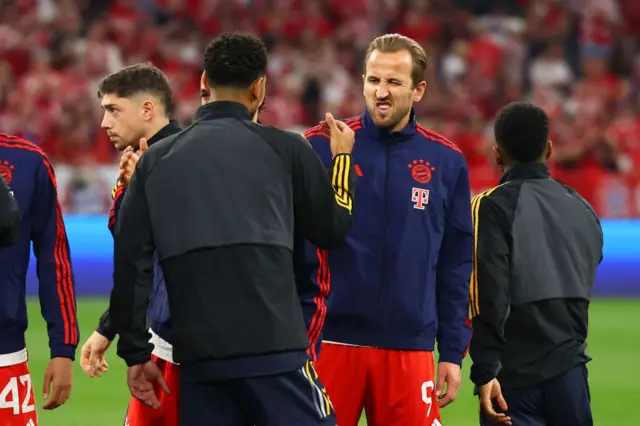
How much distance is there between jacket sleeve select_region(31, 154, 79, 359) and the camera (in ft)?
14.4

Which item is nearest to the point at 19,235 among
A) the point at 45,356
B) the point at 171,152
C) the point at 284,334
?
the point at 171,152

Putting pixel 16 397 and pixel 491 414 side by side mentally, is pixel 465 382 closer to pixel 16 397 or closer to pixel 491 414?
pixel 491 414

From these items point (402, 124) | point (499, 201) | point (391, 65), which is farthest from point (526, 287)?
point (391, 65)

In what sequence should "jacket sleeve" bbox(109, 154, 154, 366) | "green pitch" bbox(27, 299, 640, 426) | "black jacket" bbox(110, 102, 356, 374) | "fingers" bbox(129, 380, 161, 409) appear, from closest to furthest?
"black jacket" bbox(110, 102, 356, 374) → "jacket sleeve" bbox(109, 154, 154, 366) → "fingers" bbox(129, 380, 161, 409) → "green pitch" bbox(27, 299, 640, 426)

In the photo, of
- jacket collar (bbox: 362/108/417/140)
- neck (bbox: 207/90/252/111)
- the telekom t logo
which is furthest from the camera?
jacket collar (bbox: 362/108/417/140)

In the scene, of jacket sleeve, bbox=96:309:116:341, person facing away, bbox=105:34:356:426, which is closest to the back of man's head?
person facing away, bbox=105:34:356:426

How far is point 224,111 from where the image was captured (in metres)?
3.82

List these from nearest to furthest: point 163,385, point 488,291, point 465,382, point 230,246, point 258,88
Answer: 1. point 230,246
2. point 258,88
3. point 163,385
4. point 488,291
5. point 465,382

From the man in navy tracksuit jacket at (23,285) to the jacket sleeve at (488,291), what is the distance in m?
1.49

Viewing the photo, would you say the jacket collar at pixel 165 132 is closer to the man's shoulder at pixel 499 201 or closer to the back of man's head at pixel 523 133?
the man's shoulder at pixel 499 201

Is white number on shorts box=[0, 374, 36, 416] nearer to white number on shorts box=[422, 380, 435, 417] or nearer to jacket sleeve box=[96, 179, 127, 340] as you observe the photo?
jacket sleeve box=[96, 179, 127, 340]

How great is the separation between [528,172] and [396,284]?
0.70m

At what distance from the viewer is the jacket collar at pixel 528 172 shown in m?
4.90

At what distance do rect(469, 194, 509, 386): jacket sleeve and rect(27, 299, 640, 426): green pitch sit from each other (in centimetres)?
292
